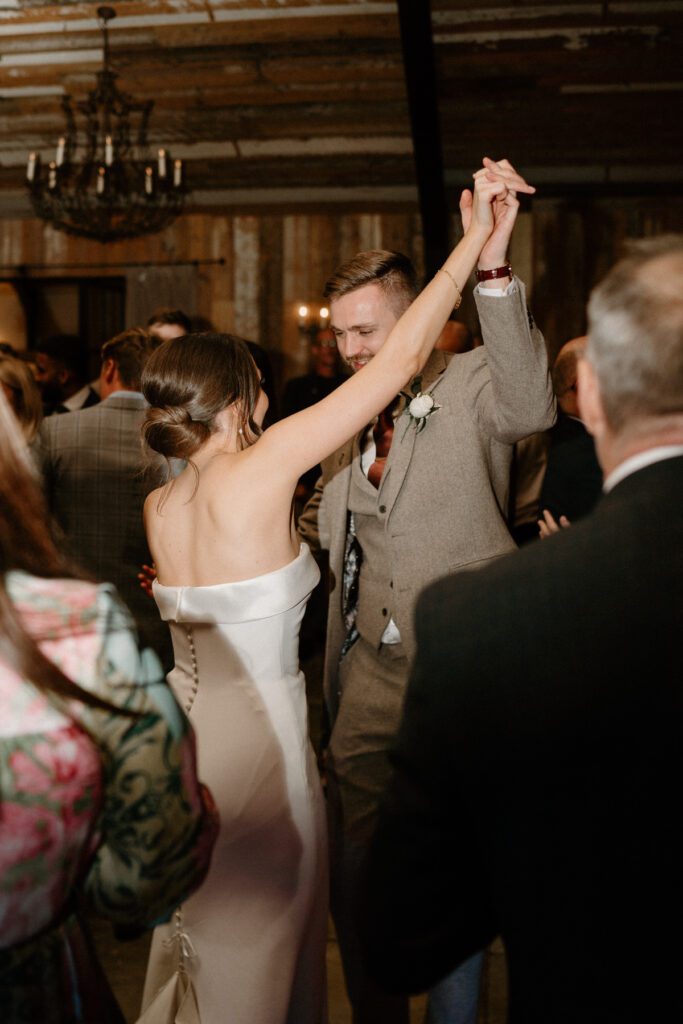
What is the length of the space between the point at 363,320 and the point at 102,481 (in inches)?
52.3

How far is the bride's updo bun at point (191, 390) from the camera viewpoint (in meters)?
1.93

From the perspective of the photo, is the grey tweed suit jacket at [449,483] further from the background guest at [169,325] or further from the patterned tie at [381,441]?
the background guest at [169,325]

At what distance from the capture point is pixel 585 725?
0.83m

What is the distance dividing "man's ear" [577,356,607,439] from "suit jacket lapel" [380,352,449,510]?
1097 millimetres

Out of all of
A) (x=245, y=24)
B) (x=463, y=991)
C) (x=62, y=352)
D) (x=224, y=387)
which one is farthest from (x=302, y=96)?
(x=463, y=991)

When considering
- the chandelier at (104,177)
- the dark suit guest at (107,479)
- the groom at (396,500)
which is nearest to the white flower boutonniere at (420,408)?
the groom at (396,500)

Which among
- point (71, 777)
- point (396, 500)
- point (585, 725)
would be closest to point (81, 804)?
point (71, 777)

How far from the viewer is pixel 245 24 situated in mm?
5035

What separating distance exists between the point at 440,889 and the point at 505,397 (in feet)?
3.85

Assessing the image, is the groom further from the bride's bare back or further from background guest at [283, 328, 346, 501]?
background guest at [283, 328, 346, 501]

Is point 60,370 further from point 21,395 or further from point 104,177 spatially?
point 21,395

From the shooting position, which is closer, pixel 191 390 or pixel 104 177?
pixel 191 390

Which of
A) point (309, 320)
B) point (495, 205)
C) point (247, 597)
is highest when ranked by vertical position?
point (495, 205)

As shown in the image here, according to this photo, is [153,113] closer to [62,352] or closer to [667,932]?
[62,352]
